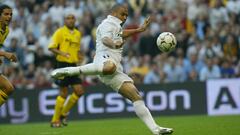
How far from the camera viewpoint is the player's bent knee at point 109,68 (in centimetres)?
1235

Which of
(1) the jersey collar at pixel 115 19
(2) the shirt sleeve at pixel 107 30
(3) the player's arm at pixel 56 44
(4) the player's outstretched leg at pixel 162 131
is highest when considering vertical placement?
(1) the jersey collar at pixel 115 19

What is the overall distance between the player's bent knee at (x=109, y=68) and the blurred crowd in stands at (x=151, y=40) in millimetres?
9743

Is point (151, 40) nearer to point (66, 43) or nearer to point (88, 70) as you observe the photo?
point (66, 43)

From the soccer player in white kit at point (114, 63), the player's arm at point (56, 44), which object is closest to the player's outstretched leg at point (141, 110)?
the soccer player in white kit at point (114, 63)

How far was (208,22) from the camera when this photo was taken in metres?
23.6

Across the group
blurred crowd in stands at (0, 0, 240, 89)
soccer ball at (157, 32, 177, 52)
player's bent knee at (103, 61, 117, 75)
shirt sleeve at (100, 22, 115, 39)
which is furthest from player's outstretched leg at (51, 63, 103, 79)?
blurred crowd in stands at (0, 0, 240, 89)

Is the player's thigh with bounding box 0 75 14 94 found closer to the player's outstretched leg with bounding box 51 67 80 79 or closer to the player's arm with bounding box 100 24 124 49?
the player's outstretched leg with bounding box 51 67 80 79

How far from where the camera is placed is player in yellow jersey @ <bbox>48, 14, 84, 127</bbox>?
56.8ft

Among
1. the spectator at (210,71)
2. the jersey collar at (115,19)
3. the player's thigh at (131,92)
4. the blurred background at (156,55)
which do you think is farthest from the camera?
the spectator at (210,71)

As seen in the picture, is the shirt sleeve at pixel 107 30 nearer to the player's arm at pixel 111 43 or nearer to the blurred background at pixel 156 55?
the player's arm at pixel 111 43

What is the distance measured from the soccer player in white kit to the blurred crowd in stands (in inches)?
366

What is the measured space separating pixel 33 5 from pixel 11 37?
2.16m

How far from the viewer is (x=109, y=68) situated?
12.3m

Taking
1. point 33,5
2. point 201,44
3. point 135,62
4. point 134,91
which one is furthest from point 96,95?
point 134,91
